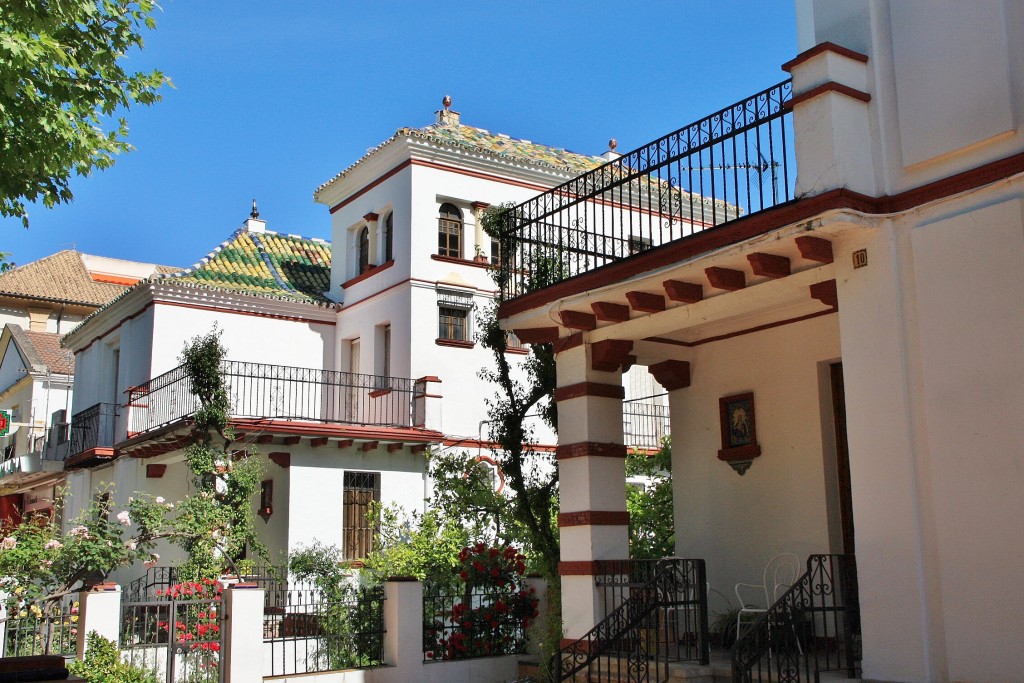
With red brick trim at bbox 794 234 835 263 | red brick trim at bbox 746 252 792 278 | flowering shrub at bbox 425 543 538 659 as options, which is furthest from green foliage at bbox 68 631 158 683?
red brick trim at bbox 794 234 835 263

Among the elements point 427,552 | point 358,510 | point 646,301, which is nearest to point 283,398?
point 358,510

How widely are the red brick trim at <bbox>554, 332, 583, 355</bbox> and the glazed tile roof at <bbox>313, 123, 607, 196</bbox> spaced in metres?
11.4

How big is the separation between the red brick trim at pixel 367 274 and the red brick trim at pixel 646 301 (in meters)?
12.7

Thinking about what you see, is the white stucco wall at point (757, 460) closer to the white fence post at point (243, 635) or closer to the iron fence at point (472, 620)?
the iron fence at point (472, 620)

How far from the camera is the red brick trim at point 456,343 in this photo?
2228 cm

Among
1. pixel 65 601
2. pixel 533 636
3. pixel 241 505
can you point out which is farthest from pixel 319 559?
pixel 533 636

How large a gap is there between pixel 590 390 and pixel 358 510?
33.2 ft

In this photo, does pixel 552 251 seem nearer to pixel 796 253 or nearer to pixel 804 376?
pixel 804 376

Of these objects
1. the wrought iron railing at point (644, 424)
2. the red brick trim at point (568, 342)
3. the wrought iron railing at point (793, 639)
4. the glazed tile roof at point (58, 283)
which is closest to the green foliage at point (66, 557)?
the red brick trim at point (568, 342)

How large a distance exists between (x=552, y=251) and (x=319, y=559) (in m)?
7.97

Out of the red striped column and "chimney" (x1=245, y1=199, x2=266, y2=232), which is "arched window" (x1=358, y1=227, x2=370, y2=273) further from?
the red striped column

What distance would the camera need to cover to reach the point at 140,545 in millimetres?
16922

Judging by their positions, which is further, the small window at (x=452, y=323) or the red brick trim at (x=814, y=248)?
the small window at (x=452, y=323)

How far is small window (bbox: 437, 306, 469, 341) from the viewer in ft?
73.9
